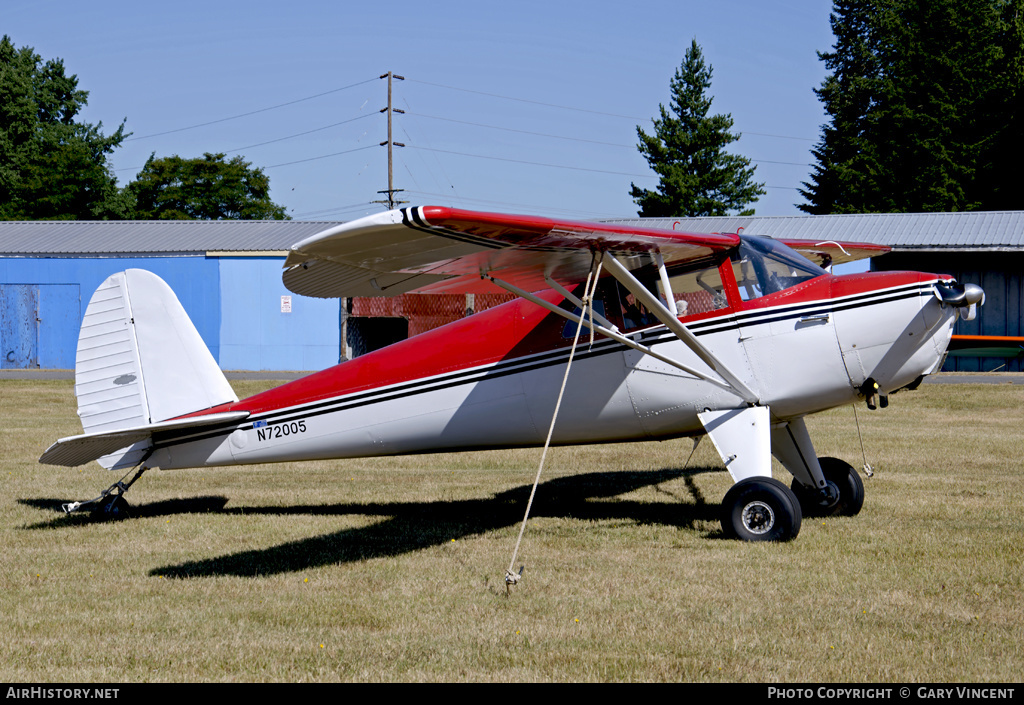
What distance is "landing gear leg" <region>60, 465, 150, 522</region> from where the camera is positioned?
29.4 feet

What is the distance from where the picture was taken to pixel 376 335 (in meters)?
33.2

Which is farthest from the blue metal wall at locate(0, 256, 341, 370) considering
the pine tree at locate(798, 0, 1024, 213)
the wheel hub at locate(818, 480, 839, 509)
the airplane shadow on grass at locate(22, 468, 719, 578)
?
the pine tree at locate(798, 0, 1024, 213)

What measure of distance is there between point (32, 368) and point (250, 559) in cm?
2924

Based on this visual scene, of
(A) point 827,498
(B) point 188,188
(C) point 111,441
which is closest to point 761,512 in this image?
(A) point 827,498

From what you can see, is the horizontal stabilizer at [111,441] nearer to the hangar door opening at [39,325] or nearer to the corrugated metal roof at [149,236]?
the corrugated metal roof at [149,236]

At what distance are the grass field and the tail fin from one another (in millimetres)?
1066

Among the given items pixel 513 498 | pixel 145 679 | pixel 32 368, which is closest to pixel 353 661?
pixel 145 679

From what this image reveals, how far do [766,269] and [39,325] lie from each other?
30.9 meters

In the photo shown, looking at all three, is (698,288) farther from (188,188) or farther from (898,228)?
(188,188)

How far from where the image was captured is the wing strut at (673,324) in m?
7.30

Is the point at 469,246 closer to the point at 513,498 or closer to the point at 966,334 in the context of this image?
the point at 513,498

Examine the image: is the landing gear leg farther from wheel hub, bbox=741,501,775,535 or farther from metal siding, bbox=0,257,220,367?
metal siding, bbox=0,257,220,367

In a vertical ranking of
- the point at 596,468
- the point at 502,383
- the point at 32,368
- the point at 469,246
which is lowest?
the point at 32,368

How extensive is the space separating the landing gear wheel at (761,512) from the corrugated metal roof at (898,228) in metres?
20.7
